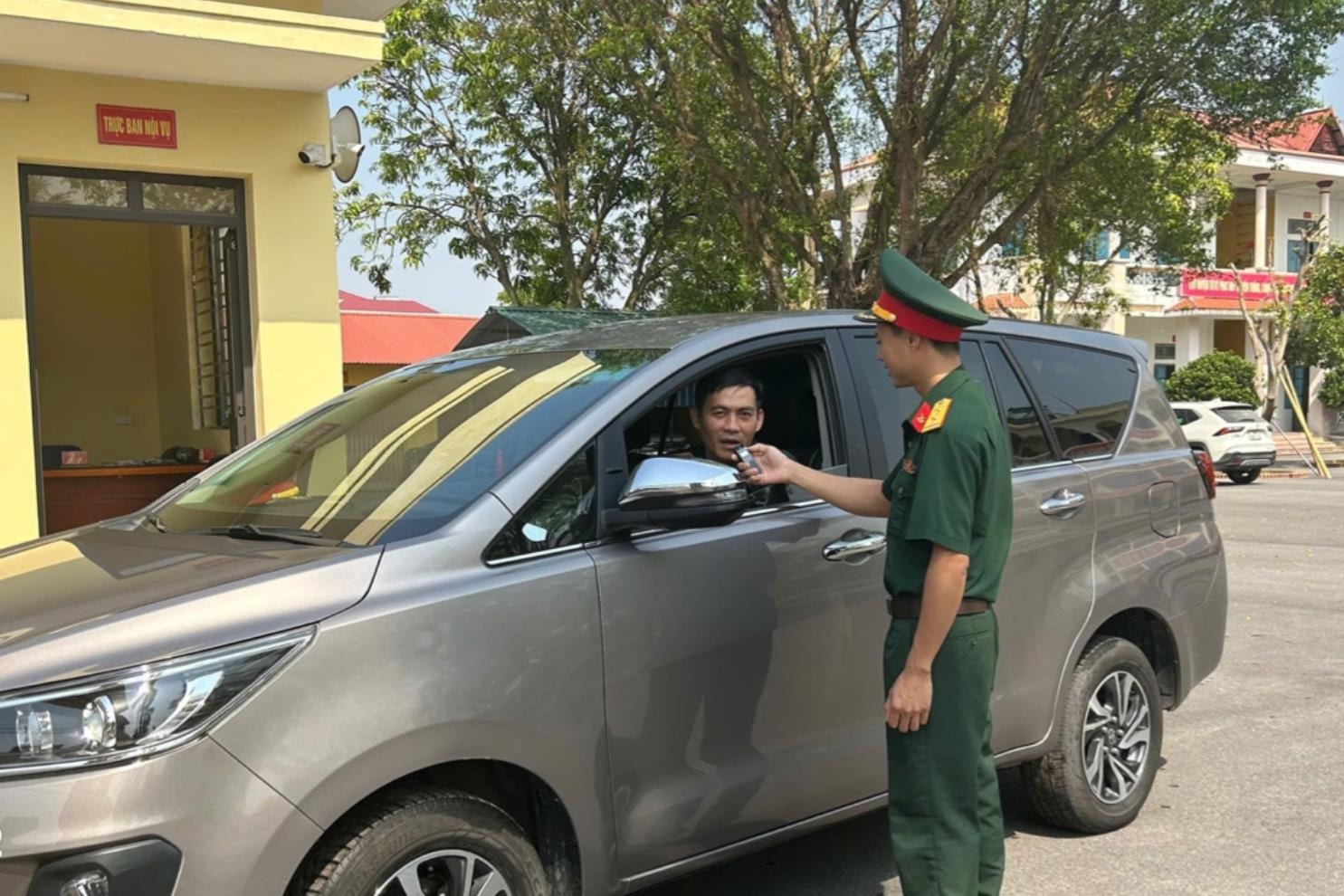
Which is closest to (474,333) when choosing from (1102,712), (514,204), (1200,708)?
(514,204)

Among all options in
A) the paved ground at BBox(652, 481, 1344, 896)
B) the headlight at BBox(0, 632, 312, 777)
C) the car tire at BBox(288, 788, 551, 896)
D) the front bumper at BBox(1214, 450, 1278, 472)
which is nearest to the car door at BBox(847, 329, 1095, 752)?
the paved ground at BBox(652, 481, 1344, 896)

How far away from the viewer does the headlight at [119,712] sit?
6.84ft

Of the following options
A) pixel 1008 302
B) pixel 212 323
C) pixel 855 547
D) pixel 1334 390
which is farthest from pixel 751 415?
pixel 1334 390

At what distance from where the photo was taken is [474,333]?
1230 centimetres

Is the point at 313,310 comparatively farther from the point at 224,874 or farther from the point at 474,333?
the point at 224,874

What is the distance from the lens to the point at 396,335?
32.3 meters

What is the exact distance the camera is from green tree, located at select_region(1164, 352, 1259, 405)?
89.2ft

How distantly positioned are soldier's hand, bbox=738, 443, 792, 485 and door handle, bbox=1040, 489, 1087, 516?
122cm

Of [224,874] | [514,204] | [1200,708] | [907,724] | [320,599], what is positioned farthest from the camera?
[514,204]

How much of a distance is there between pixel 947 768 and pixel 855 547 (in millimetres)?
744

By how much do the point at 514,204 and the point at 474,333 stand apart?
240 inches

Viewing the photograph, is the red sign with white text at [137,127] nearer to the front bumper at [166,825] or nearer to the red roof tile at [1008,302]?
the front bumper at [166,825]

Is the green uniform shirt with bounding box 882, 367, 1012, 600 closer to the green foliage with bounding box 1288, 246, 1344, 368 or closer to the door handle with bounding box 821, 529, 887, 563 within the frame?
the door handle with bounding box 821, 529, 887, 563

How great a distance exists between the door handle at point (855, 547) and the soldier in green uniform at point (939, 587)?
15.5 inches
